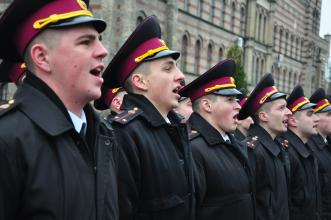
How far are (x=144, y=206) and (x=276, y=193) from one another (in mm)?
2400

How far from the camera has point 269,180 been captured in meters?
5.36

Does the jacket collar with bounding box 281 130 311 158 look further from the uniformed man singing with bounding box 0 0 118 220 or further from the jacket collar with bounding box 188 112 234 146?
the uniformed man singing with bounding box 0 0 118 220

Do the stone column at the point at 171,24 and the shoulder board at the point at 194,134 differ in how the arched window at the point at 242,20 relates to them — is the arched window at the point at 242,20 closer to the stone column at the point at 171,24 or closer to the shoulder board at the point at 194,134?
the stone column at the point at 171,24

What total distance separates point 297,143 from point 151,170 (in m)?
3.76

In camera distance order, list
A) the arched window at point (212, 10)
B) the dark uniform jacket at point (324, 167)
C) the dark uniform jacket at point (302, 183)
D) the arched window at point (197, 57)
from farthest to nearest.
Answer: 1. the arched window at point (212, 10)
2. the arched window at point (197, 57)
3. the dark uniform jacket at point (324, 167)
4. the dark uniform jacket at point (302, 183)

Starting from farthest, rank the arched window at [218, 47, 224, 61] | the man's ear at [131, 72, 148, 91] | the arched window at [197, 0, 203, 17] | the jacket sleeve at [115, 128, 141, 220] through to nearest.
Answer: the arched window at [218, 47, 224, 61], the arched window at [197, 0, 203, 17], the man's ear at [131, 72, 148, 91], the jacket sleeve at [115, 128, 141, 220]

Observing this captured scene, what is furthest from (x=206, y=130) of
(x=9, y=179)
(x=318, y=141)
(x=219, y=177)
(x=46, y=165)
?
(x=318, y=141)

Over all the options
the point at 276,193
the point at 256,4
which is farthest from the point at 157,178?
the point at 256,4

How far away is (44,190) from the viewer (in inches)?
87.4

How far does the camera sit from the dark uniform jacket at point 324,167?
23.7 feet

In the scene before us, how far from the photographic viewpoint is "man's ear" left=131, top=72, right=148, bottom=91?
12.6 feet

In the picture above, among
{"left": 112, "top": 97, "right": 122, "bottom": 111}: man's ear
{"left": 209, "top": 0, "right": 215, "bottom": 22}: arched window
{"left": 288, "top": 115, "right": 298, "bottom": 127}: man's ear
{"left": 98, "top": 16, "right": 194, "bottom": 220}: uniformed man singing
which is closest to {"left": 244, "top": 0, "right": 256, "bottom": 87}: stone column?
{"left": 209, "top": 0, "right": 215, "bottom": 22}: arched window

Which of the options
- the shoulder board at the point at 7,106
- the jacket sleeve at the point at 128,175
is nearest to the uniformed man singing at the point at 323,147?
the jacket sleeve at the point at 128,175

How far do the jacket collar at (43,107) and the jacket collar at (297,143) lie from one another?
4.75 metres
